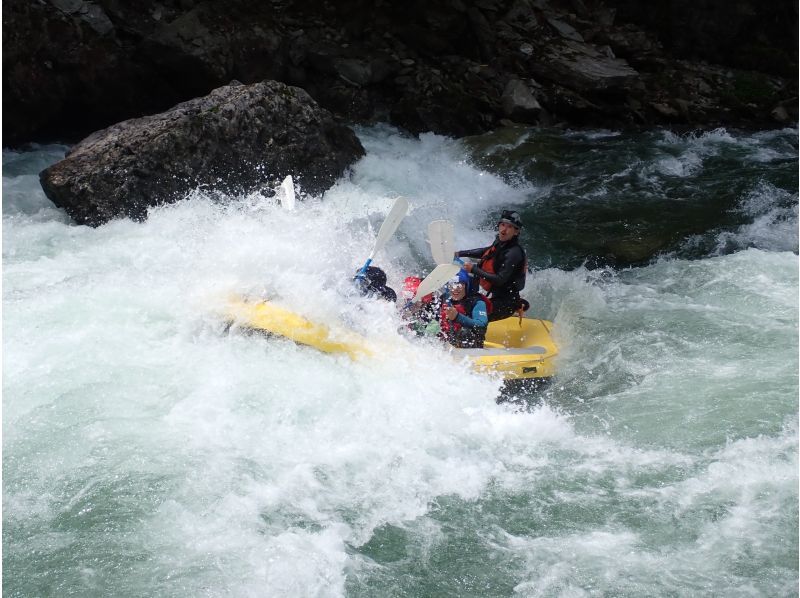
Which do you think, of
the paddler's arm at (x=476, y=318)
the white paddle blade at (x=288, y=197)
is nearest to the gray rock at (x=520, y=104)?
the white paddle blade at (x=288, y=197)

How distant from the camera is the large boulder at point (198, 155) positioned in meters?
7.39

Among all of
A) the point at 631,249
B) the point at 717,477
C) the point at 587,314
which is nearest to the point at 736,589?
the point at 717,477

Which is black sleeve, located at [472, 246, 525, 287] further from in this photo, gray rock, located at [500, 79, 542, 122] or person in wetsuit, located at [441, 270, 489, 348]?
gray rock, located at [500, 79, 542, 122]

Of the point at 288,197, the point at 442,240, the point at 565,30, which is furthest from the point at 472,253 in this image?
the point at 565,30

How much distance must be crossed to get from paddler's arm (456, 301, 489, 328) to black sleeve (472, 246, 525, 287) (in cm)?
30

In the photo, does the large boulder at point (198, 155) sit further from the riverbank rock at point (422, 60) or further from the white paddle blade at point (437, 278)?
the white paddle blade at point (437, 278)

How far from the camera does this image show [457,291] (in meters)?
5.42

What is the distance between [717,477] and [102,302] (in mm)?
4336

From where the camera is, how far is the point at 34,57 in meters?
9.20

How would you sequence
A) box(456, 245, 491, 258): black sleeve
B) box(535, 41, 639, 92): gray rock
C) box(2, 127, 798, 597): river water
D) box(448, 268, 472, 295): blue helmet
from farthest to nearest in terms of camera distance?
box(535, 41, 639, 92): gray rock → box(456, 245, 491, 258): black sleeve → box(448, 268, 472, 295): blue helmet → box(2, 127, 798, 597): river water

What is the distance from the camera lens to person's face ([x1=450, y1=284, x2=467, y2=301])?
5414mm

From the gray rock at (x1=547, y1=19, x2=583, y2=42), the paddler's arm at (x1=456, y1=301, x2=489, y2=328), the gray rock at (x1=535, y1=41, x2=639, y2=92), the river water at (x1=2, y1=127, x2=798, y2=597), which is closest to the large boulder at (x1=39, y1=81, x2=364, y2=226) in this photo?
the river water at (x1=2, y1=127, x2=798, y2=597)

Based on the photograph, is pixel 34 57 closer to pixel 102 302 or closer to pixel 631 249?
pixel 102 302

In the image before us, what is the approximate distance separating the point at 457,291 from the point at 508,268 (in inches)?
17.5
